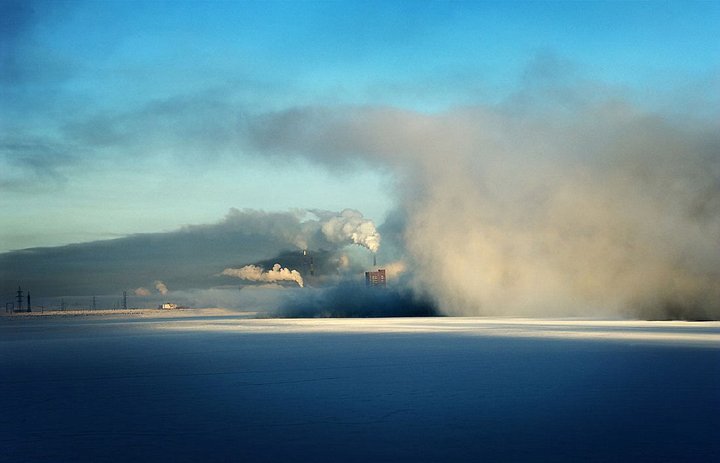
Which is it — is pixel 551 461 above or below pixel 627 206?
below

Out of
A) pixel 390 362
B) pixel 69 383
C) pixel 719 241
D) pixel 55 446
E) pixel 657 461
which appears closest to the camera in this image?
pixel 657 461

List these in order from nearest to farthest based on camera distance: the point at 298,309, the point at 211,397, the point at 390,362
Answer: the point at 211,397, the point at 390,362, the point at 298,309

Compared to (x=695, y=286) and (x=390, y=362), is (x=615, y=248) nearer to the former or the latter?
(x=695, y=286)

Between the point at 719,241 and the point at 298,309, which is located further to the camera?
the point at 298,309

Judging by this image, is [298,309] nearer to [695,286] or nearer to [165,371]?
[695,286]

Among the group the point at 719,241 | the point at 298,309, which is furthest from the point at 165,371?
the point at 298,309

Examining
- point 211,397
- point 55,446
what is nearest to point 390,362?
point 211,397
